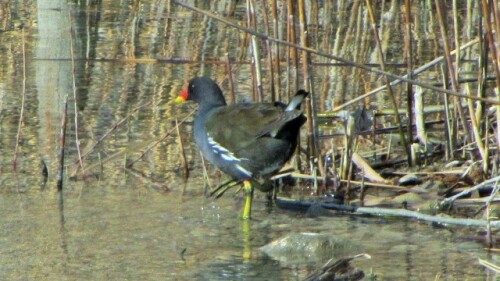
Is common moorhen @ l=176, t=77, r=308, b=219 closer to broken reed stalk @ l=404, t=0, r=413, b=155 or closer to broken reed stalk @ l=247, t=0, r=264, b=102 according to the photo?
broken reed stalk @ l=247, t=0, r=264, b=102

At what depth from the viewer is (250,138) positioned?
504 cm

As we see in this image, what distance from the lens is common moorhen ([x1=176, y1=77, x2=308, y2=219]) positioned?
16.0 ft

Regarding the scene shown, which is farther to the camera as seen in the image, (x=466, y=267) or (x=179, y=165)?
(x=179, y=165)

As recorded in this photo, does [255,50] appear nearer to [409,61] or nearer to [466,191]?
[409,61]

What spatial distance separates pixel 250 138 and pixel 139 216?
633mm

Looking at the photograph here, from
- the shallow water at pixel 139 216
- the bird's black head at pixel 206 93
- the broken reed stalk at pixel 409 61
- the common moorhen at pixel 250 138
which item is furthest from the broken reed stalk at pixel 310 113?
the bird's black head at pixel 206 93

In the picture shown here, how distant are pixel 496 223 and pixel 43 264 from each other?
1.81 metres

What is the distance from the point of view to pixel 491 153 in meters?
5.16

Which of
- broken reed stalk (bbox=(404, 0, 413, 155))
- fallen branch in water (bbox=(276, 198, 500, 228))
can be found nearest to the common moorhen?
fallen branch in water (bbox=(276, 198, 500, 228))

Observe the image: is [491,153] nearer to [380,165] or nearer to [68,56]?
[380,165]

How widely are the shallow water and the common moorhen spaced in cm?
21

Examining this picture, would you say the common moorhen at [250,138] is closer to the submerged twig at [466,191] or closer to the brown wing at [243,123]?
the brown wing at [243,123]

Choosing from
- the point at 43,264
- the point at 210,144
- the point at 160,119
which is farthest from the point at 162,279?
the point at 160,119

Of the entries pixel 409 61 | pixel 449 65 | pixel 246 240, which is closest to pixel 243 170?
pixel 246 240
